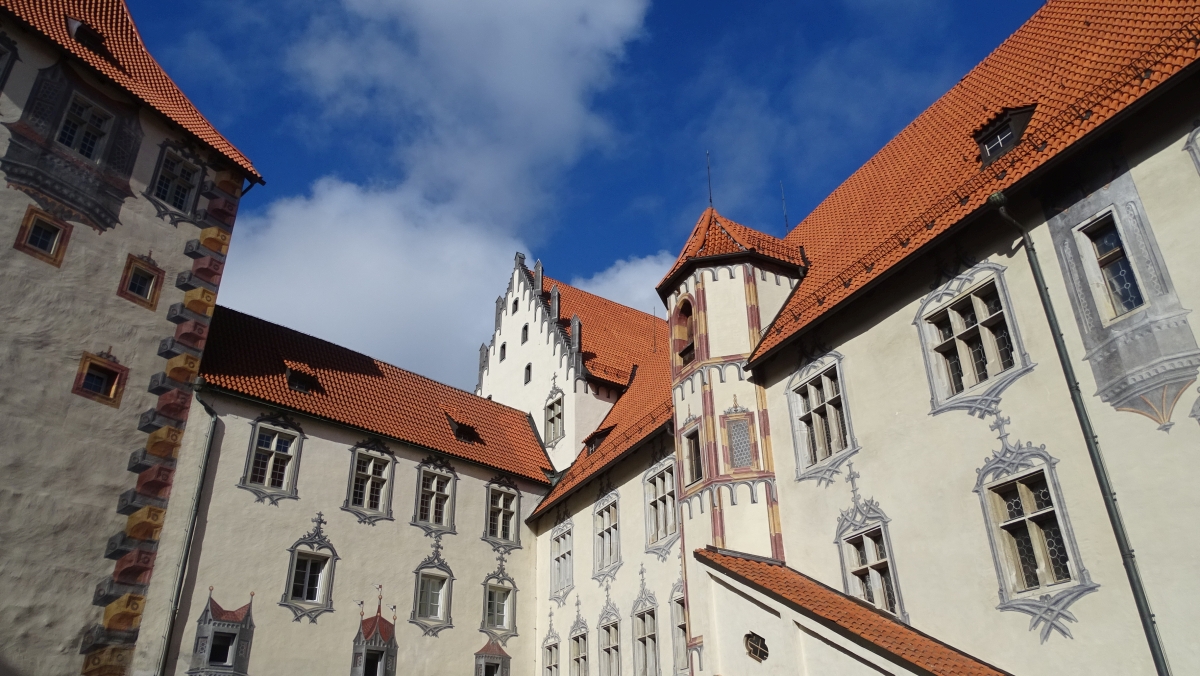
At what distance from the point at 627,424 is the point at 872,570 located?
1012cm

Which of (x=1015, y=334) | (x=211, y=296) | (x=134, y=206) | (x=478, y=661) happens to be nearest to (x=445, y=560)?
(x=478, y=661)

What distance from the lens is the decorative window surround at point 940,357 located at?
10367 mm

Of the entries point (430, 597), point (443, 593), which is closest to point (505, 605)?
point (443, 593)

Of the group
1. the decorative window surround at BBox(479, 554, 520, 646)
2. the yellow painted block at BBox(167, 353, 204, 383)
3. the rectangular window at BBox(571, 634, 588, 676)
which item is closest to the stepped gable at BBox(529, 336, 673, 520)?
the decorative window surround at BBox(479, 554, 520, 646)

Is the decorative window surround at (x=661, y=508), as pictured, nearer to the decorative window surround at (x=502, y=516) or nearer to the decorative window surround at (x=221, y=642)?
the decorative window surround at (x=502, y=516)

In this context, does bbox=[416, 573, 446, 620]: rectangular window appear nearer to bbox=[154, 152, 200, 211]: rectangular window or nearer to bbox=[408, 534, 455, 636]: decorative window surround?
bbox=[408, 534, 455, 636]: decorative window surround

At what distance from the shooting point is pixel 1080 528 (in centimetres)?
905

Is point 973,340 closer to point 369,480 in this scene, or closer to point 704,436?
point 704,436

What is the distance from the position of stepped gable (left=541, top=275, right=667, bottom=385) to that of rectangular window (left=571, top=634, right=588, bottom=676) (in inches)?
323

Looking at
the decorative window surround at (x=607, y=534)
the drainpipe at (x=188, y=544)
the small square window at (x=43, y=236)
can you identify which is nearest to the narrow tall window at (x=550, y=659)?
the decorative window surround at (x=607, y=534)

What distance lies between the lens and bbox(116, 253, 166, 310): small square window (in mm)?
16844

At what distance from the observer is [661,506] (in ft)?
57.7

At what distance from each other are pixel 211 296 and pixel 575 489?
30.8ft

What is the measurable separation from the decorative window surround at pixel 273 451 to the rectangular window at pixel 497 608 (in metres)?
5.53
